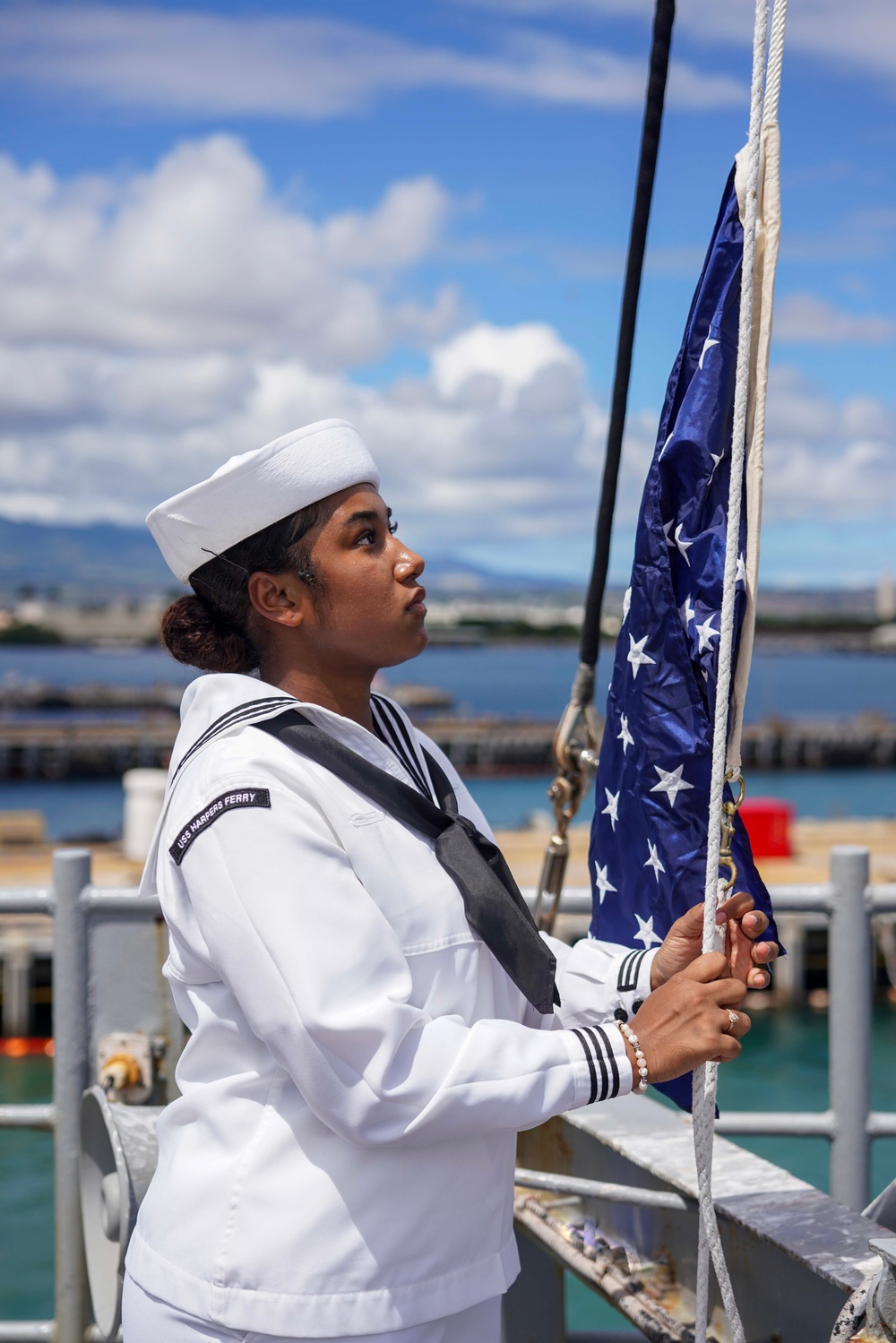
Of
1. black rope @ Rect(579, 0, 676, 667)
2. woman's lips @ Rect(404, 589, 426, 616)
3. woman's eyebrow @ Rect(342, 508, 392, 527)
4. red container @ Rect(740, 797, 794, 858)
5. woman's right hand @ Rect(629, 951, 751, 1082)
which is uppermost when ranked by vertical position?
black rope @ Rect(579, 0, 676, 667)

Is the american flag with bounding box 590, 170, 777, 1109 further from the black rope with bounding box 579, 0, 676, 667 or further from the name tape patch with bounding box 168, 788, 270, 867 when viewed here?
the name tape patch with bounding box 168, 788, 270, 867

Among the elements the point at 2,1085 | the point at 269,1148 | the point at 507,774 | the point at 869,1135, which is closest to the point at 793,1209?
the point at 869,1135

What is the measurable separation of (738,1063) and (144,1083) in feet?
78.0

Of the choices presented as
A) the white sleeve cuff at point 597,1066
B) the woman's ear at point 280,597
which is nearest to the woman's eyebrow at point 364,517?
the woman's ear at point 280,597

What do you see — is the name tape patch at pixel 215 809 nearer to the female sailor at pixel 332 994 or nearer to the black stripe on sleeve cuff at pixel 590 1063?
the female sailor at pixel 332 994

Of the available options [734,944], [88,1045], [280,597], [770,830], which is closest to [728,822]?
[734,944]

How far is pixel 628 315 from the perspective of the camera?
2.82 meters

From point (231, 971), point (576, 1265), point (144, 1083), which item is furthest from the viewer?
point (144, 1083)

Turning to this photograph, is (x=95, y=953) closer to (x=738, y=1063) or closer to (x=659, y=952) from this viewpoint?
(x=659, y=952)

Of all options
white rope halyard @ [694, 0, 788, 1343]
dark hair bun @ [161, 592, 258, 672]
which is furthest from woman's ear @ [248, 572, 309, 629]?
white rope halyard @ [694, 0, 788, 1343]

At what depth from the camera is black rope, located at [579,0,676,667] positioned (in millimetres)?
2539

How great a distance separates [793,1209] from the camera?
2.31m

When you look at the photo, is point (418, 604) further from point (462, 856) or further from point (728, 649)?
point (728, 649)

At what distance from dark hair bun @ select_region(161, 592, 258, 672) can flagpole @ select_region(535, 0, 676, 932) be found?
3.13 feet
